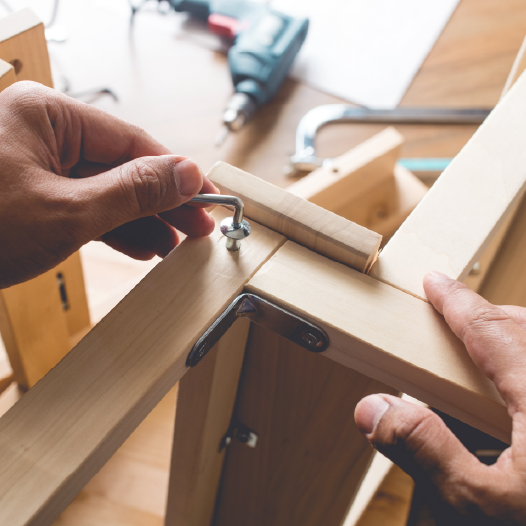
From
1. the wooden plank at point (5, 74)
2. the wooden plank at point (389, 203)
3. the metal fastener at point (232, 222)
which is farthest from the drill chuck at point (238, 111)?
the metal fastener at point (232, 222)

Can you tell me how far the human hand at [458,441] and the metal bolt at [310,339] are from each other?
5cm

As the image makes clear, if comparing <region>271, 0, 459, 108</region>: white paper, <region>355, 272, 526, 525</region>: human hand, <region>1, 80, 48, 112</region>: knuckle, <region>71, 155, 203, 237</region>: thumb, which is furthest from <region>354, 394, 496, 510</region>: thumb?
<region>271, 0, 459, 108</region>: white paper

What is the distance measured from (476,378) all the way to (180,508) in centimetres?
37

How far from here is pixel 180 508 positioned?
0.55 metres

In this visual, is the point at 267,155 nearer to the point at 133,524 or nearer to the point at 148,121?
the point at 148,121

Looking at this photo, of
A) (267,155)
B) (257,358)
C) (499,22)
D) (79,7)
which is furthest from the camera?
(499,22)

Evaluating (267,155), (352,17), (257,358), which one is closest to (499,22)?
(352,17)

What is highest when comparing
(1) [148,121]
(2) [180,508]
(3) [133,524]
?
(1) [148,121]

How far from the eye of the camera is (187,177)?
0.39 meters

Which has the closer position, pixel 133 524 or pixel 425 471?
pixel 425 471

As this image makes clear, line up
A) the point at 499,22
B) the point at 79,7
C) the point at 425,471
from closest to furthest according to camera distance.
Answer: the point at 425,471, the point at 79,7, the point at 499,22

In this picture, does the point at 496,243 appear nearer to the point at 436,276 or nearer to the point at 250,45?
the point at 436,276

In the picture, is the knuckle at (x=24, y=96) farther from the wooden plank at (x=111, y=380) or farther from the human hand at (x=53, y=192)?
the wooden plank at (x=111, y=380)

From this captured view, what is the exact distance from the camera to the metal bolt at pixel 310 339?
14.0 inches
